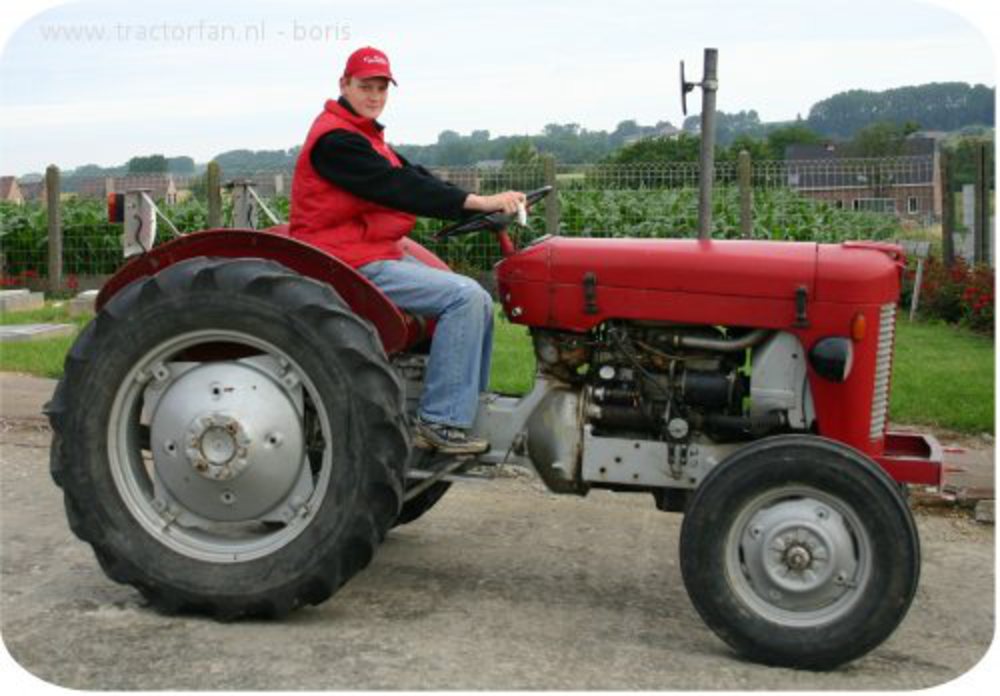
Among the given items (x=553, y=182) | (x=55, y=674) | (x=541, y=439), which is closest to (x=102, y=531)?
(x=55, y=674)

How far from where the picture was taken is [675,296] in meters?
4.94

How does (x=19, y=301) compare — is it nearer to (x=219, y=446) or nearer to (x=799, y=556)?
(x=219, y=446)

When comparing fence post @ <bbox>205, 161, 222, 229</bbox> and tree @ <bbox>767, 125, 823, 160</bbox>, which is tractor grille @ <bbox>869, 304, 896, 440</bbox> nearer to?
tree @ <bbox>767, 125, 823, 160</bbox>

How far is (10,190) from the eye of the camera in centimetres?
2189

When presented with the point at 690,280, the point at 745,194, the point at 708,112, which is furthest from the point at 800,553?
the point at 745,194

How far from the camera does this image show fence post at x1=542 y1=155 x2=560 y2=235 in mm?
14549

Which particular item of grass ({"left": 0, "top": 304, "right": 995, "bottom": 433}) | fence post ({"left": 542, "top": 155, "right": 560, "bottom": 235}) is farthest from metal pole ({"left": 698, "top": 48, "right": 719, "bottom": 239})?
fence post ({"left": 542, "top": 155, "right": 560, "bottom": 235})

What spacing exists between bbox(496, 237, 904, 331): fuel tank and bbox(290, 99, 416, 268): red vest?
0.47 meters

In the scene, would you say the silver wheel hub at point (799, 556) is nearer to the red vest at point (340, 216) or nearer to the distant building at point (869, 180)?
the red vest at point (340, 216)

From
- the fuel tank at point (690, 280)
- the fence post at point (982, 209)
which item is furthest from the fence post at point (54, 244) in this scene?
the fuel tank at point (690, 280)

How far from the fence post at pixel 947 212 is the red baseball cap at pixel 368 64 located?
12154 mm

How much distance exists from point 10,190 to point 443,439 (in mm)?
18673

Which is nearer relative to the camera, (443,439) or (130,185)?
(443,439)

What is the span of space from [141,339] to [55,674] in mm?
1187
